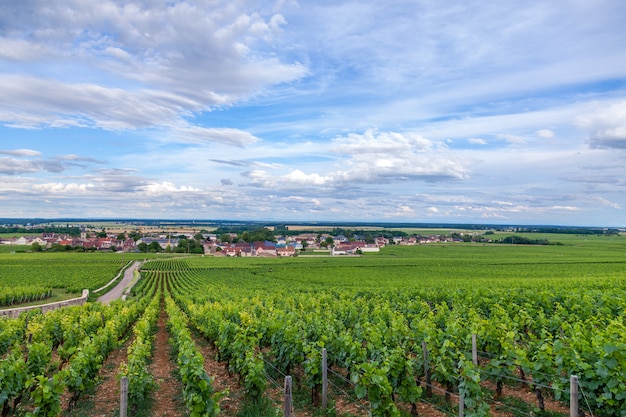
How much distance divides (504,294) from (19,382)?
19.5 meters

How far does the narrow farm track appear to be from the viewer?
10180mm

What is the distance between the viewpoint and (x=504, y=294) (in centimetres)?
2036

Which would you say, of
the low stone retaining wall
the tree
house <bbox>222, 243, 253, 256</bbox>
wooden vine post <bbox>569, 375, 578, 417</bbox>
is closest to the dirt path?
the low stone retaining wall

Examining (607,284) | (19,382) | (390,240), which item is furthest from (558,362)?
(390,240)

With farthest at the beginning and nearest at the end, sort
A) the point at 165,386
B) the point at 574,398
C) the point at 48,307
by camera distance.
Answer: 1. the point at 48,307
2. the point at 165,386
3. the point at 574,398

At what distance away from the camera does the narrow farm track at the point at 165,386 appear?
10.2 meters

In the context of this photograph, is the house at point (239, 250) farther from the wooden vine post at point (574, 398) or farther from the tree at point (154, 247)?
the wooden vine post at point (574, 398)

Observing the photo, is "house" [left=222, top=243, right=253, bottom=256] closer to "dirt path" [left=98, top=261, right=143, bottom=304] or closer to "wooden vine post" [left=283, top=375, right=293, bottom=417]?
"dirt path" [left=98, top=261, right=143, bottom=304]

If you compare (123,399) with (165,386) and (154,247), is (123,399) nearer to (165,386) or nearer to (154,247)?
(165,386)

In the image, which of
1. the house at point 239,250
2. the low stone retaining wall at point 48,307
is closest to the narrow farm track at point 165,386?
the low stone retaining wall at point 48,307

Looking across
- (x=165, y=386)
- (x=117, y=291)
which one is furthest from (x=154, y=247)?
(x=165, y=386)

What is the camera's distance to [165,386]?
1212 cm

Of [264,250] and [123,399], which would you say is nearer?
[123,399]

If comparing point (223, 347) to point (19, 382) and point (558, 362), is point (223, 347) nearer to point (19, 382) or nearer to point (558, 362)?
point (19, 382)
